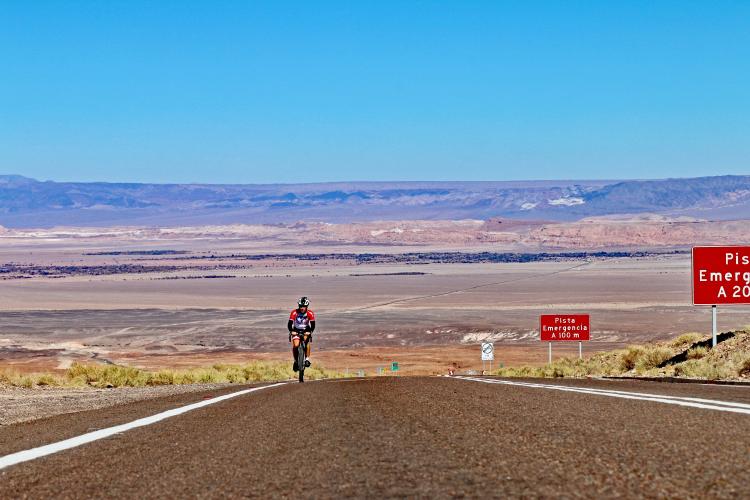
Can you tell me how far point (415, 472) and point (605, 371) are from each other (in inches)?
861

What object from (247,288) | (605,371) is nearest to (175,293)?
(247,288)

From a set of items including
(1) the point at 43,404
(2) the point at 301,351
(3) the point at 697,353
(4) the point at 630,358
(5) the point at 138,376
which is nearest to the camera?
(1) the point at 43,404

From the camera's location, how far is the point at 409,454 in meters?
5.58

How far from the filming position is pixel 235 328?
262ft

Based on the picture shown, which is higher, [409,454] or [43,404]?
[409,454]

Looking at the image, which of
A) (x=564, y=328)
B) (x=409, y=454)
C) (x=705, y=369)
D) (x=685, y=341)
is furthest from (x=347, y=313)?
(x=409, y=454)

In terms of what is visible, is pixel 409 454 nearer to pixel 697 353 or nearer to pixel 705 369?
pixel 705 369

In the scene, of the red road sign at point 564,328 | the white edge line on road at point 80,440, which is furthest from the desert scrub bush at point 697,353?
the red road sign at point 564,328

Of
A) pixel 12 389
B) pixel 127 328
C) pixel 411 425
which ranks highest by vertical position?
pixel 411 425

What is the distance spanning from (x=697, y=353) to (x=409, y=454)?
17.5 m

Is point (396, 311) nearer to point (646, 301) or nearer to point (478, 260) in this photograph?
point (646, 301)

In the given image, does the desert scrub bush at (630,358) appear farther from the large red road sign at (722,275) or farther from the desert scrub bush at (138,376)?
the desert scrub bush at (138,376)

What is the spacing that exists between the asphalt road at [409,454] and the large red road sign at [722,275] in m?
13.1

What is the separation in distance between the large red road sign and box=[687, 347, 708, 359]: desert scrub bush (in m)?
1.13
